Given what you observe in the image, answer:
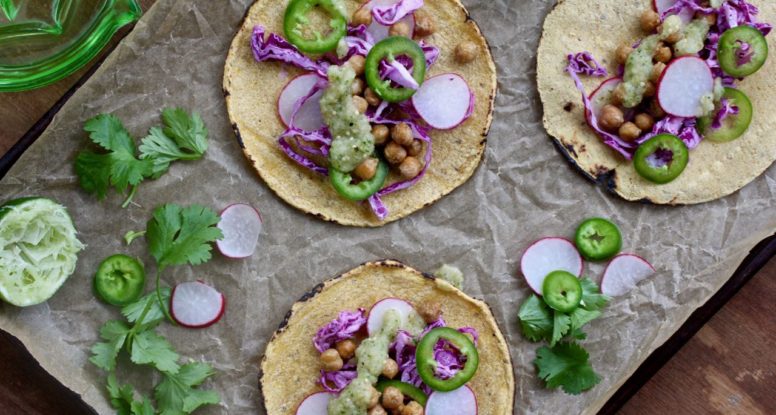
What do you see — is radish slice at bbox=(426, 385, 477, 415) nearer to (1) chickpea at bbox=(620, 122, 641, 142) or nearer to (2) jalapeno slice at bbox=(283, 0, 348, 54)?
(1) chickpea at bbox=(620, 122, 641, 142)

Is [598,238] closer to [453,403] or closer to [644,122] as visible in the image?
[644,122]

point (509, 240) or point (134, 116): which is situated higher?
point (134, 116)

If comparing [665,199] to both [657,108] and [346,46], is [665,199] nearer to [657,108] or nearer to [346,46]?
[657,108]

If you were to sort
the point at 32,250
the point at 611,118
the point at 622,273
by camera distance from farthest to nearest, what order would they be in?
the point at 622,273, the point at 611,118, the point at 32,250

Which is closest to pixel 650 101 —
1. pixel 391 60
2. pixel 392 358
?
pixel 391 60

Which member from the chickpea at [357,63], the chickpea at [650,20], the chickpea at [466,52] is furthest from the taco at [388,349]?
the chickpea at [650,20]

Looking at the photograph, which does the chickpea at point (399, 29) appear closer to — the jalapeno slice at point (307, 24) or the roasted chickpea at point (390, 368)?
the jalapeno slice at point (307, 24)

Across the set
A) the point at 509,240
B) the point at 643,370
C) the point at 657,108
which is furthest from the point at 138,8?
the point at 643,370
